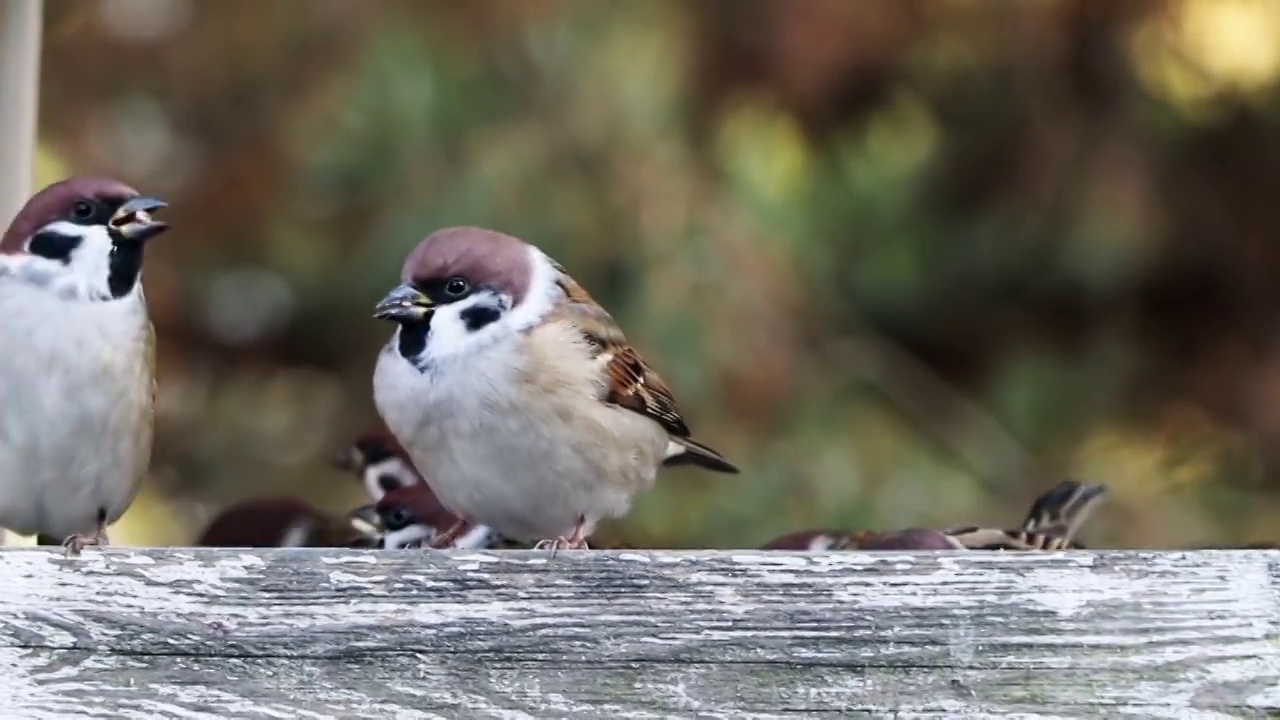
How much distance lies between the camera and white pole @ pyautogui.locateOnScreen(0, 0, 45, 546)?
2316mm

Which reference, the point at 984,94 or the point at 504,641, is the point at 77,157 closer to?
the point at 984,94

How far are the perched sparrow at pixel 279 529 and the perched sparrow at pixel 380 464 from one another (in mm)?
510

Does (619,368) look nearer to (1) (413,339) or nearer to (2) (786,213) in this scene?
(1) (413,339)

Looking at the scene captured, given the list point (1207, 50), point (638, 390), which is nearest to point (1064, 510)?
point (638, 390)

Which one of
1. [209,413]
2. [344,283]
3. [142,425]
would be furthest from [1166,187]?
[142,425]

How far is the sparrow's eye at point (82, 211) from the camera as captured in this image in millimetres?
1981

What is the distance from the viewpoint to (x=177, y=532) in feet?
13.0

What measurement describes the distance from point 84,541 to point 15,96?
0.88m

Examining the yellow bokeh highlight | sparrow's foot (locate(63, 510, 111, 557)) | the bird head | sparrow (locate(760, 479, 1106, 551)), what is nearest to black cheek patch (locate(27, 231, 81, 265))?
the bird head

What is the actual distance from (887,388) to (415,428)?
6.83 ft

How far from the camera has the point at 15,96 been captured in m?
2.33

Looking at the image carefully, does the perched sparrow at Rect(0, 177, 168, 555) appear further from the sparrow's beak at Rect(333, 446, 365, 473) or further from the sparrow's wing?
the sparrow's beak at Rect(333, 446, 365, 473)

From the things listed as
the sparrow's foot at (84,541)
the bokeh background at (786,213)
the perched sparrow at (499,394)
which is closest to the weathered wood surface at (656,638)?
the sparrow's foot at (84,541)

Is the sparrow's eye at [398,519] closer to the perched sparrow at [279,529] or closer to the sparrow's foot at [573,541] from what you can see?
the perched sparrow at [279,529]
